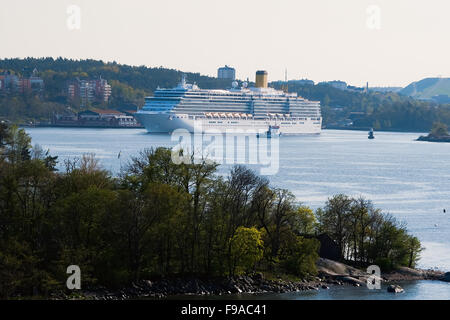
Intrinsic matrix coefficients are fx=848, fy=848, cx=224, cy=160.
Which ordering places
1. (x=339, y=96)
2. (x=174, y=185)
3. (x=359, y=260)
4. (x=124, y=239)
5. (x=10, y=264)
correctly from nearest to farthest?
(x=10, y=264) → (x=124, y=239) → (x=174, y=185) → (x=359, y=260) → (x=339, y=96)

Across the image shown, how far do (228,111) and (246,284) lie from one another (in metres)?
54.7

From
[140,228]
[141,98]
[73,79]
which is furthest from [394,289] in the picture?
[73,79]

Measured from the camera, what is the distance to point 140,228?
14.1 meters

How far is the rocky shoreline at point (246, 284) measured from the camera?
13273mm

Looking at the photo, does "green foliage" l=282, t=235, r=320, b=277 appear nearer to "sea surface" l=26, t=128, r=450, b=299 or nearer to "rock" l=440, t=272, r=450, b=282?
"sea surface" l=26, t=128, r=450, b=299

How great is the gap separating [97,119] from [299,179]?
61176 mm

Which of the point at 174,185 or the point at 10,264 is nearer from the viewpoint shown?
the point at 10,264

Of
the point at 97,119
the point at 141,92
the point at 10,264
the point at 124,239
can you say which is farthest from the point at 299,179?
the point at 141,92

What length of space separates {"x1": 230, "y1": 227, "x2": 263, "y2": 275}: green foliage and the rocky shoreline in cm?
20

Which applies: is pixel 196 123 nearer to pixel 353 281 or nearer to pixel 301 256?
pixel 301 256

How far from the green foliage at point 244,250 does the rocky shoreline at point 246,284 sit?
20 cm

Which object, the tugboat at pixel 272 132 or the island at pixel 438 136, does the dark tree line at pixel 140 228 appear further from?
the island at pixel 438 136

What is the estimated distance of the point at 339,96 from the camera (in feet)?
427
